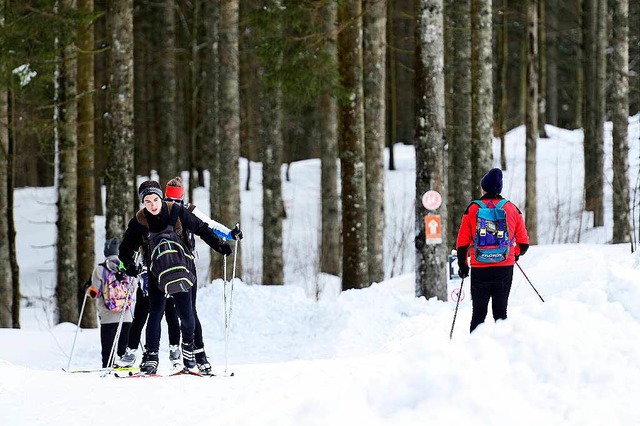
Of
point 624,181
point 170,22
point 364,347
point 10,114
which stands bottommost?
point 364,347

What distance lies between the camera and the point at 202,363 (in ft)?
26.9

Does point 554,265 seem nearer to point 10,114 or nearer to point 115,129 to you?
point 115,129

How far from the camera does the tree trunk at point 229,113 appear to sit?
1655 cm

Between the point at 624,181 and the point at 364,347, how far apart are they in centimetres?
981

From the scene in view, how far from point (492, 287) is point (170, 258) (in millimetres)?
3100

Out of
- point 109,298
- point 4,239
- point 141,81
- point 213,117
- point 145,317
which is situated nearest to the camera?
point 145,317

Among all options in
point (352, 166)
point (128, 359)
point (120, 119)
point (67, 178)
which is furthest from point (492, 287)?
point (67, 178)

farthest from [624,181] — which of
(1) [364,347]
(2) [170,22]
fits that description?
(2) [170,22]

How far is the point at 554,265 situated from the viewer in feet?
44.2

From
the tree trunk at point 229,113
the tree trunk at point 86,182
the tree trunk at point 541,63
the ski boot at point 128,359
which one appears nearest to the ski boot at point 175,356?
the ski boot at point 128,359

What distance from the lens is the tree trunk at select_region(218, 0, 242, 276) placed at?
16547 mm

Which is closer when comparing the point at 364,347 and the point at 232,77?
the point at 364,347

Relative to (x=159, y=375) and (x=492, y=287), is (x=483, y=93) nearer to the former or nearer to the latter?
(x=492, y=287)

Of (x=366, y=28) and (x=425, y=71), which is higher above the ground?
(x=366, y=28)
